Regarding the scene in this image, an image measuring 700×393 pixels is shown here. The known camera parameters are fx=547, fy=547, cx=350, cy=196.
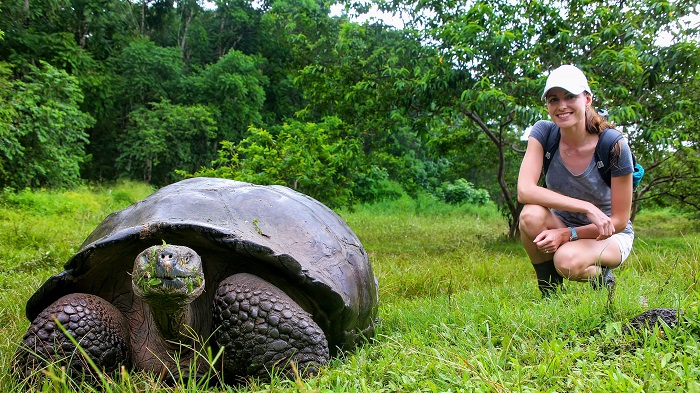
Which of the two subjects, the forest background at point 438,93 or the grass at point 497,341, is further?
the forest background at point 438,93

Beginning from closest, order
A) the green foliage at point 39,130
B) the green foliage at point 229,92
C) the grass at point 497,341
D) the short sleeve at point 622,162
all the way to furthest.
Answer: the grass at point 497,341, the short sleeve at point 622,162, the green foliage at point 39,130, the green foliage at point 229,92

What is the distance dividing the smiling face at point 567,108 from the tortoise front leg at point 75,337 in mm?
2037

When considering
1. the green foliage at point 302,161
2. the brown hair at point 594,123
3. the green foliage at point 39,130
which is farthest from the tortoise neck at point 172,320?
the green foliage at point 39,130

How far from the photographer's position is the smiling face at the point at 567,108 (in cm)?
246

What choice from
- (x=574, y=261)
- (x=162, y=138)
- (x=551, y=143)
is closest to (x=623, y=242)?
(x=574, y=261)

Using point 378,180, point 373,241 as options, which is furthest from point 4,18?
point 373,241

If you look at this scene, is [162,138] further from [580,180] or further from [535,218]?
[580,180]

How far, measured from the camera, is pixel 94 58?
797 inches

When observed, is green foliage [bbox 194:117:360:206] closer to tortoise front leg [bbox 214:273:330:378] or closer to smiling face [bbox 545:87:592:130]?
smiling face [bbox 545:87:592:130]

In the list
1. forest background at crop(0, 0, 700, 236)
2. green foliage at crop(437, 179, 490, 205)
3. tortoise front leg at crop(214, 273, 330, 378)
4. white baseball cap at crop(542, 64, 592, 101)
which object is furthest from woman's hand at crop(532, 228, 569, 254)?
green foliage at crop(437, 179, 490, 205)

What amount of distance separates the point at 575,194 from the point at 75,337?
2.19 meters

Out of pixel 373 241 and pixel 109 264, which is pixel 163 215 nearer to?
pixel 109 264

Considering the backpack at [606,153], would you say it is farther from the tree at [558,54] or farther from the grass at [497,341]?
the tree at [558,54]

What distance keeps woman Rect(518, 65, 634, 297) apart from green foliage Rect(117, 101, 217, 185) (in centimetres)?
1720
